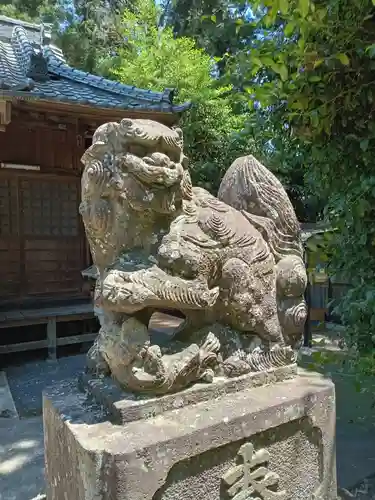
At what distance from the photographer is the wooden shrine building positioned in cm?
508

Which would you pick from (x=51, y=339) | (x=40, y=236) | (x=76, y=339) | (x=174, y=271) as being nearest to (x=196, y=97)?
(x=40, y=236)

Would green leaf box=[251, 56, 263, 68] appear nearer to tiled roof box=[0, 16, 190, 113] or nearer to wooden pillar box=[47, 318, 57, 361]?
tiled roof box=[0, 16, 190, 113]

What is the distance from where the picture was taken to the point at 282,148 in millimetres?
2857

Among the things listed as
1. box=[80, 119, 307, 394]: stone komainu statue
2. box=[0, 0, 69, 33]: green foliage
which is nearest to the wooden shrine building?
box=[80, 119, 307, 394]: stone komainu statue

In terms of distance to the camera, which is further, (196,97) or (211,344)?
(196,97)

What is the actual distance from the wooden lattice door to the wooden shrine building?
11 mm

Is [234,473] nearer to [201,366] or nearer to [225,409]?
[225,409]

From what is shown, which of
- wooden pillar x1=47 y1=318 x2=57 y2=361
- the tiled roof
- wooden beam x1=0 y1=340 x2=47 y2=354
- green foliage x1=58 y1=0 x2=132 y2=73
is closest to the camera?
the tiled roof

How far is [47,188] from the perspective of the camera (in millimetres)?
5484

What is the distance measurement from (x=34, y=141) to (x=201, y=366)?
15.3ft

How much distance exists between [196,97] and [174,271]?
7.63 metres

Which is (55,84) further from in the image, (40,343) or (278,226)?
(278,226)

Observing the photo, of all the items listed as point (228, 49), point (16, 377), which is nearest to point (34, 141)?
point (16, 377)

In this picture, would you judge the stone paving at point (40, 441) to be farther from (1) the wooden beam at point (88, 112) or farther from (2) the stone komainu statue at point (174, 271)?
(1) the wooden beam at point (88, 112)
